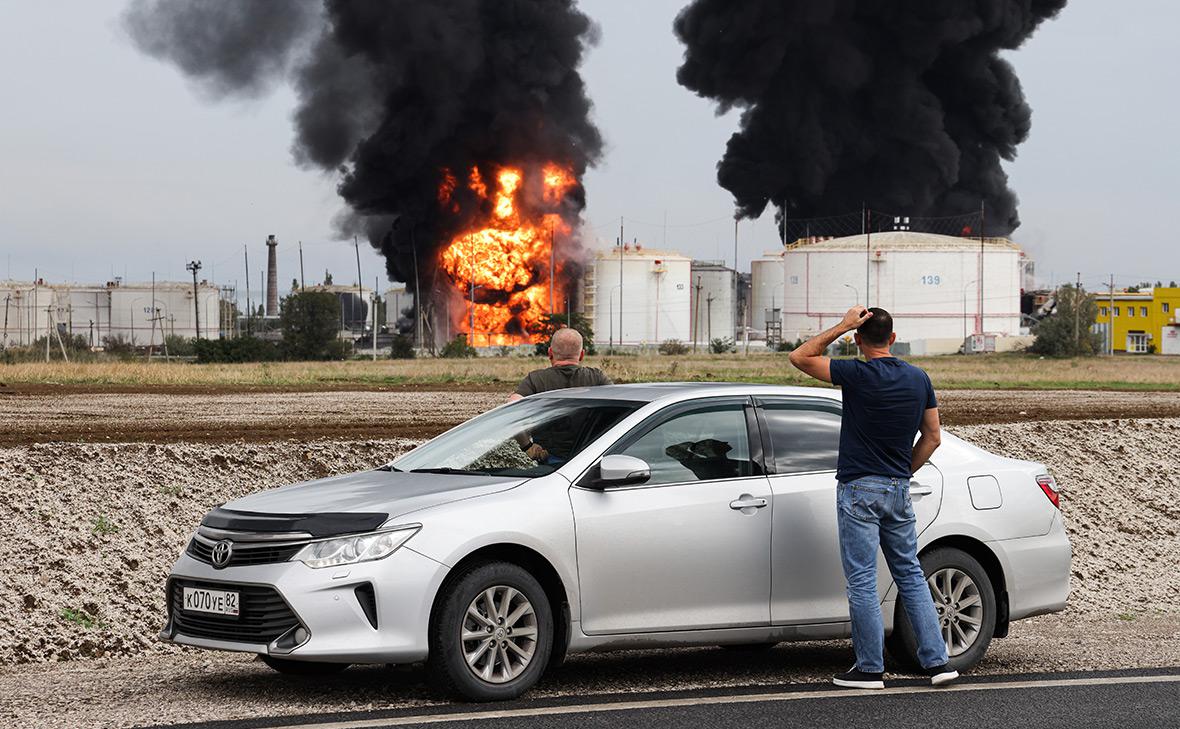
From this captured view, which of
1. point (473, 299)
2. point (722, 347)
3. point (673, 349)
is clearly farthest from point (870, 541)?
point (722, 347)

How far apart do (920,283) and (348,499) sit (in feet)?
372

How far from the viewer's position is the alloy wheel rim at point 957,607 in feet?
29.0

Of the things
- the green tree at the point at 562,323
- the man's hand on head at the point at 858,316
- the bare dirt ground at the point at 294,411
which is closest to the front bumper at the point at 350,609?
the man's hand on head at the point at 858,316

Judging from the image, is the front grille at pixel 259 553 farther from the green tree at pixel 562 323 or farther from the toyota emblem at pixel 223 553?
the green tree at pixel 562 323

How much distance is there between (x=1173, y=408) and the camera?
3294 cm

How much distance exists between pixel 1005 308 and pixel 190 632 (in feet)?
385

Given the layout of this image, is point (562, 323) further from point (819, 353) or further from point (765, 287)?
point (819, 353)

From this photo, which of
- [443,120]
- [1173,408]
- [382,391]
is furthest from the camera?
[443,120]

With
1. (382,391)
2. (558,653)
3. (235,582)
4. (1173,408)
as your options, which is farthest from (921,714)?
(382,391)

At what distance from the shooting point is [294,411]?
2844 cm

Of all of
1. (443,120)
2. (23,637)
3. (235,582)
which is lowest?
(23,637)

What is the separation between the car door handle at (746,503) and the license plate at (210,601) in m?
2.60

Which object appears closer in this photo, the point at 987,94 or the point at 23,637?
the point at 23,637

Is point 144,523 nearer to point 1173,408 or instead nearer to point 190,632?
point 190,632
